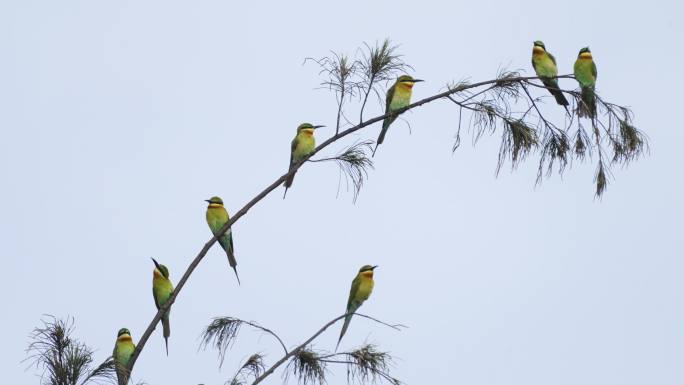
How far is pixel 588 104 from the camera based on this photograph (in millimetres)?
7293

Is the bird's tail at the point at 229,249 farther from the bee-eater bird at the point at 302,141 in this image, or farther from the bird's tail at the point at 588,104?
the bird's tail at the point at 588,104

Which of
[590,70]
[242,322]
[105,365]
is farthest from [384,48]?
[590,70]

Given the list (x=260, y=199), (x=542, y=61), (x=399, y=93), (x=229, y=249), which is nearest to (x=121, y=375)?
(x=260, y=199)

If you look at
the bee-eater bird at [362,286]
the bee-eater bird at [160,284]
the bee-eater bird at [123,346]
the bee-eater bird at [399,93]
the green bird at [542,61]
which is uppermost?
the green bird at [542,61]

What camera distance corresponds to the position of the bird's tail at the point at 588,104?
6.96 metres

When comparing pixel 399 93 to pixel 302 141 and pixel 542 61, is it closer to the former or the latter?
pixel 302 141

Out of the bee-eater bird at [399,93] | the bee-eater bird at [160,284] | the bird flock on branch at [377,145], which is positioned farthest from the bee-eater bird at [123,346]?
the bee-eater bird at [399,93]

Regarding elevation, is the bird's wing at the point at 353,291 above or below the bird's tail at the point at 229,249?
below

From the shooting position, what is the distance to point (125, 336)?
7.93 meters

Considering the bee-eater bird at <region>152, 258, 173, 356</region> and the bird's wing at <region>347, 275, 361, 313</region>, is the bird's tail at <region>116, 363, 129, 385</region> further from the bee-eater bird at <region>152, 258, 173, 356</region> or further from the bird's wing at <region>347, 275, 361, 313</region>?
the bird's wing at <region>347, 275, 361, 313</region>

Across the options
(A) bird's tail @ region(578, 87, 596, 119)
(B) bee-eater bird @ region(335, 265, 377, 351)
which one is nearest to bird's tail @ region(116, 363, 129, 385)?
(A) bird's tail @ region(578, 87, 596, 119)

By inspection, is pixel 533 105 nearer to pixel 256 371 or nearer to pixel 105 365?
pixel 256 371

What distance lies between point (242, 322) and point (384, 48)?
1.69m

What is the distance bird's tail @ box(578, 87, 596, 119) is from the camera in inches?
274
